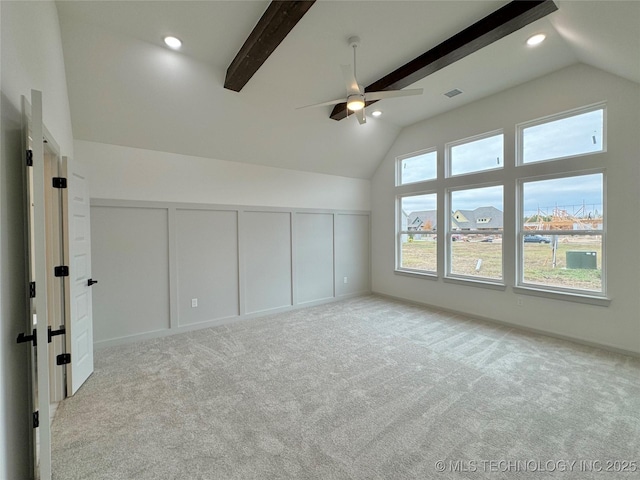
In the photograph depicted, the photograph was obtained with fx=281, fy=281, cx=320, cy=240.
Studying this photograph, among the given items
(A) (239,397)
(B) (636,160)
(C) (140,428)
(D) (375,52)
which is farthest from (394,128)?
(C) (140,428)

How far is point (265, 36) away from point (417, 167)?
12.5ft

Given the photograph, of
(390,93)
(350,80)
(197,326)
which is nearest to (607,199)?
(390,93)

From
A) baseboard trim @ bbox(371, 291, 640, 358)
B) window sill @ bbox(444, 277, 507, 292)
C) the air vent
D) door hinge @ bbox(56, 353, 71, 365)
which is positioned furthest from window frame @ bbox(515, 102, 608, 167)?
door hinge @ bbox(56, 353, 71, 365)

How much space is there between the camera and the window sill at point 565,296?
134 inches

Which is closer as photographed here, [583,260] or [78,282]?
[78,282]

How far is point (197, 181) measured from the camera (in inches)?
166

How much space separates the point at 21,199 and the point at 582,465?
371 cm

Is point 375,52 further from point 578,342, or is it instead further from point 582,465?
point 578,342

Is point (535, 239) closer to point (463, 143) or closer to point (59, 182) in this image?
point (463, 143)

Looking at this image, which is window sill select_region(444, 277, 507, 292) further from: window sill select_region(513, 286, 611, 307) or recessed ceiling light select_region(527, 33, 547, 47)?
recessed ceiling light select_region(527, 33, 547, 47)

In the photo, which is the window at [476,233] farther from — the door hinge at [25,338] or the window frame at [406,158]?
the door hinge at [25,338]

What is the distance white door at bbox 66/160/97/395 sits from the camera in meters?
2.48

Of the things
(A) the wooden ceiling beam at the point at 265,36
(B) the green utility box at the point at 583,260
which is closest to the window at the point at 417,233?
(B) the green utility box at the point at 583,260

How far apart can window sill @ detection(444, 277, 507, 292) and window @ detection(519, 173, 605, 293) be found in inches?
11.4
